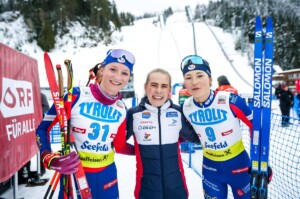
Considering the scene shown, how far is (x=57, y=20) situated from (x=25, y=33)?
476cm

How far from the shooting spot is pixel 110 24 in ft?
124

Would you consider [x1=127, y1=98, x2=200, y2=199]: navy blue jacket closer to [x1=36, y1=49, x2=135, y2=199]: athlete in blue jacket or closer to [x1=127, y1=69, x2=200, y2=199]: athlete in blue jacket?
[x1=127, y1=69, x2=200, y2=199]: athlete in blue jacket

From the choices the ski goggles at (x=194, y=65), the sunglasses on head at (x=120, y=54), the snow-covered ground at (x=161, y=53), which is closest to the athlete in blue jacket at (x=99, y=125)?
the sunglasses on head at (x=120, y=54)

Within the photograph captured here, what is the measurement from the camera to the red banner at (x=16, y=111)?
9.26 feet

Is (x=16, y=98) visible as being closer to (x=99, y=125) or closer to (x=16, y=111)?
(x=16, y=111)

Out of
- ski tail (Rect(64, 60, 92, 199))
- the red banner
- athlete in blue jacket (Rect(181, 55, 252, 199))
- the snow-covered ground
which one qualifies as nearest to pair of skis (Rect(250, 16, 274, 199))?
A: athlete in blue jacket (Rect(181, 55, 252, 199))

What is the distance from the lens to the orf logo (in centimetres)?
286

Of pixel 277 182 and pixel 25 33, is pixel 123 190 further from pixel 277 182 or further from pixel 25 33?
pixel 25 33

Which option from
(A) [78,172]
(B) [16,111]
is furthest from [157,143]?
(B) [16,111]

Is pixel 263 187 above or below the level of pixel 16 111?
below

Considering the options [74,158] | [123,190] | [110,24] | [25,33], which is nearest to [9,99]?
[74,158]

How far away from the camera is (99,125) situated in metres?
2.27

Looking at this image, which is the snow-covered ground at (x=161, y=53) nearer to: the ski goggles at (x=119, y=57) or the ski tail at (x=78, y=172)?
the ski goggles at (x=119, y=57)

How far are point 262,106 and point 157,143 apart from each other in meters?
1.10
